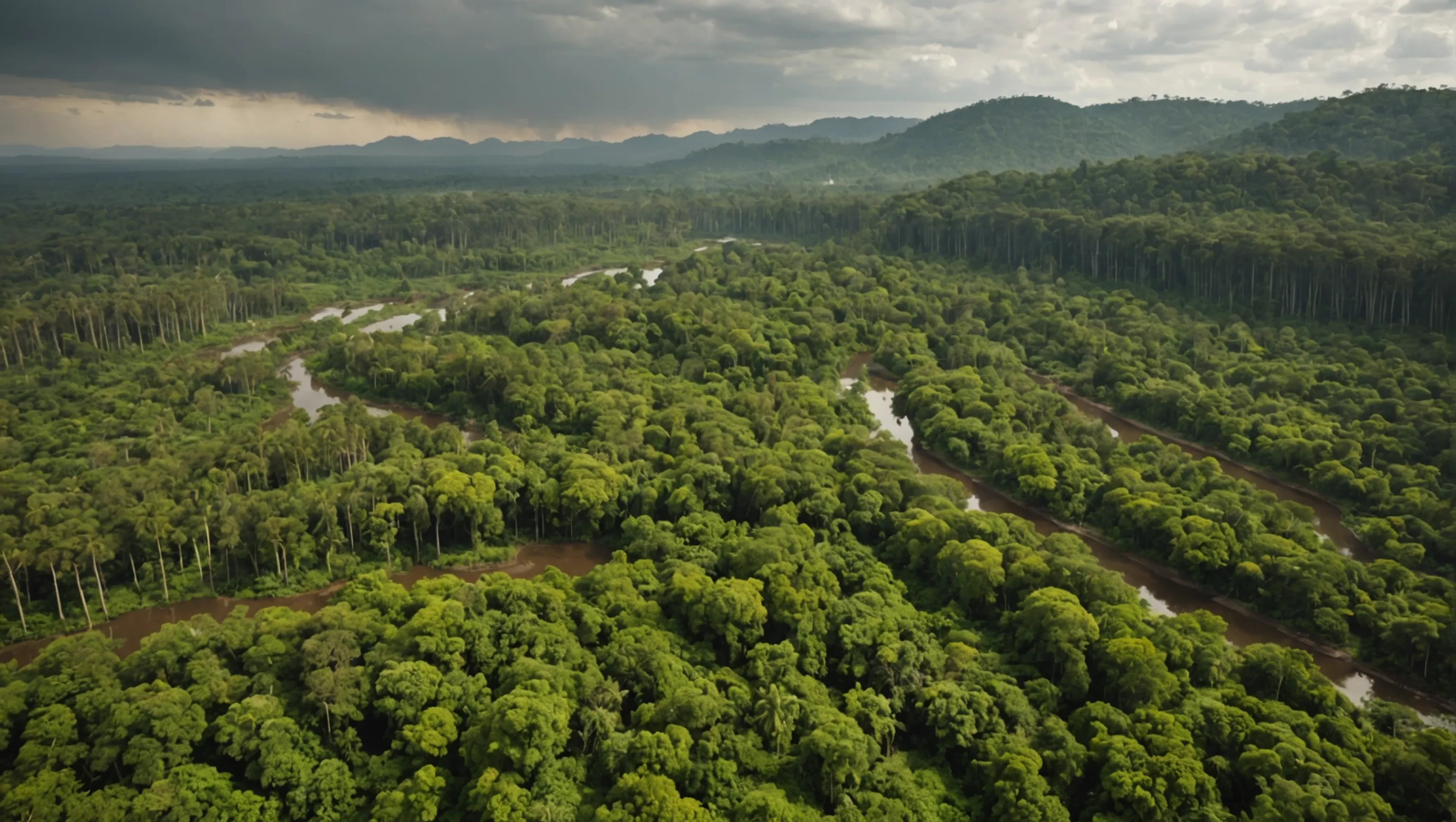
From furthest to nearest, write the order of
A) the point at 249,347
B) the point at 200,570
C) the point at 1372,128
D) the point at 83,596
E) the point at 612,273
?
the point at 1372,128
the point at 612,273
the point at 249,347
the point at 200,570
the point at 83,596

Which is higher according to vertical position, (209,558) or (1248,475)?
(209,558)

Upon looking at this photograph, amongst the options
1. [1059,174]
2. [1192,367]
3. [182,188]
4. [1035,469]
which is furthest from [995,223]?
[182,188]

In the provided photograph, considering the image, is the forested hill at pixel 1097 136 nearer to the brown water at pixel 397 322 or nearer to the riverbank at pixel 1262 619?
the brown water at pixel 397 322

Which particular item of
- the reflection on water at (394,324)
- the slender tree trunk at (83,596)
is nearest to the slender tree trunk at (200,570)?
the slender tree trunk at (83,596)

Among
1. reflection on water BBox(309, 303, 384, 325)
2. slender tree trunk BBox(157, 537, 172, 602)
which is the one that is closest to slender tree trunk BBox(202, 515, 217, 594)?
slender tree trunk BBox(157, 537, 172, 602)

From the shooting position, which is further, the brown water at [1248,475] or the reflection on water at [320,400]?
the reflection on water at [320,400]

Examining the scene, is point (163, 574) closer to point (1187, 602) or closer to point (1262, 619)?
point (1187, 602)

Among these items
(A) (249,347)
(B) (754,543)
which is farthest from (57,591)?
(A) (249,347)
